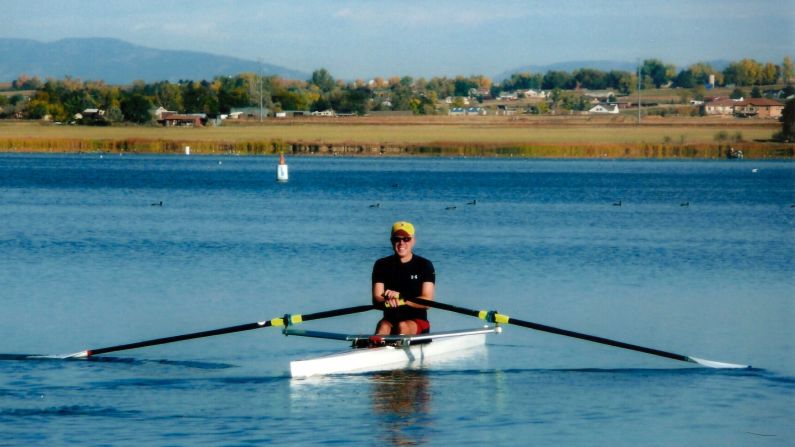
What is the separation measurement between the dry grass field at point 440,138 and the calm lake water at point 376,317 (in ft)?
228

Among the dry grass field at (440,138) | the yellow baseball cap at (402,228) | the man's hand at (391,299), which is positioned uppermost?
the yellow baseball cap at (402,228)

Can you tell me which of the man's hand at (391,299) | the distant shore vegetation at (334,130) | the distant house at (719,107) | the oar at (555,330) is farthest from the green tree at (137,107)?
the man's hand at (391,299)

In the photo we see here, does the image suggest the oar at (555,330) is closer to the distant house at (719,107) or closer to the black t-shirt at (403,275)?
the black t-shirt at (403,275)

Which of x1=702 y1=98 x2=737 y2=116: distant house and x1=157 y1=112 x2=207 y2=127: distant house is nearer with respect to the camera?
x1=157 y1=112 x2=207 y2=127: distant house

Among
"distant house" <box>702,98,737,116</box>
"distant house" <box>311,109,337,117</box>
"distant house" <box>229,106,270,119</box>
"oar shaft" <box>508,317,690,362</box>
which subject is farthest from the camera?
"distant house" <box>311,109,337,117</box>

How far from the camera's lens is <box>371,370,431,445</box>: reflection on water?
13.1m

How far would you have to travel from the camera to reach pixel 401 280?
15891 mm

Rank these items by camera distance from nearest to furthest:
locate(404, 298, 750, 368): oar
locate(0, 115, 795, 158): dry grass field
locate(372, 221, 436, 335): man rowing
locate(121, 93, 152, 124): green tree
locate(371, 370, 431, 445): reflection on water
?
locate(371, 370, 431, 445): reflection on water < locate(372, 221, 436, 335): man rowing < locate(404, 298, 750, 368): oar < locate(0, 115, 795, 158): dry grass field < locate(121, 93, 152, 124): green tree

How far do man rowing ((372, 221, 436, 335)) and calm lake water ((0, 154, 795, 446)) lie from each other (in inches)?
29.7

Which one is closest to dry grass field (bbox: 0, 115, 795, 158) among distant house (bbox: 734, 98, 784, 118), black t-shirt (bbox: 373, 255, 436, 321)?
distant house (bbox: 734, 98, 784, 118)

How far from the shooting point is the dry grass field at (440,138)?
122125 millimetres

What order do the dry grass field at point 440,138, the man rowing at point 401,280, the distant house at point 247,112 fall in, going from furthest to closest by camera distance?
1. the distant house at point 247,112
2. the dry grass field at point 440,138
3. the man rowing at point 401,280

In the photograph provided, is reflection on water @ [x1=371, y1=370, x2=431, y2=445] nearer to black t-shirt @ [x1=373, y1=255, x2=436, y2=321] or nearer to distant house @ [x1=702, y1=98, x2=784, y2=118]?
black t-shirt @ [x1=373, y1=255, x2=436, y2=321]

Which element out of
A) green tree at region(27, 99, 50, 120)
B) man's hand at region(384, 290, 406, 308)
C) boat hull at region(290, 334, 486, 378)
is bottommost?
boat hull at region(290, 334, 486, 378)
